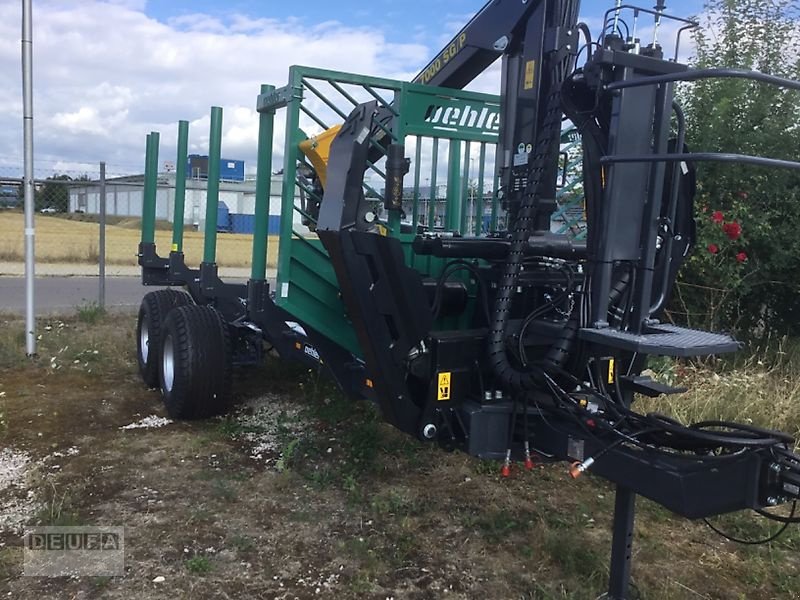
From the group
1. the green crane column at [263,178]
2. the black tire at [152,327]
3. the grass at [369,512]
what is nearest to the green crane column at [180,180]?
the black tire at [152,327]

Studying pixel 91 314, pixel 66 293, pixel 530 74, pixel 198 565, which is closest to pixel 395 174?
pixel 530 74

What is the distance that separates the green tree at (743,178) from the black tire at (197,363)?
14.2ft

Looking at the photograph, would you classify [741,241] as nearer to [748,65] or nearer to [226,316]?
[748,65]

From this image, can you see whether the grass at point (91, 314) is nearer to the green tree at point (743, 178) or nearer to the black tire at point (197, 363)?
the black tire at point (197, 363)

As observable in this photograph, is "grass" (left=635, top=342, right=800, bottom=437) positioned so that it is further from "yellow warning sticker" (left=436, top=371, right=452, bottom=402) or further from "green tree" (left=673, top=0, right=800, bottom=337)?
"yellow warning sticker" (left=436, top=371, right=452, bottom=402)

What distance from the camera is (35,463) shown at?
4914mm

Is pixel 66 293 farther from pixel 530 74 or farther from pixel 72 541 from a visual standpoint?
pixel 530 74

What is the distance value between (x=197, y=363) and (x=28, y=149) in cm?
377

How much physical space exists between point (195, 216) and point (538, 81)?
24.1 ft

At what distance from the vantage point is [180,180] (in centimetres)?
714

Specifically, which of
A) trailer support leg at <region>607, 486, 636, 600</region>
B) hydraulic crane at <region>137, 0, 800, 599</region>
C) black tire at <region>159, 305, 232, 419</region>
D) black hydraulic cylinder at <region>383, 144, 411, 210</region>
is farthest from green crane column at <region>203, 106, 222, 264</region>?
trailer support leg at <region>607, 486, 636, 600</region>

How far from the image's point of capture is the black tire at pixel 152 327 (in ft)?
22.1

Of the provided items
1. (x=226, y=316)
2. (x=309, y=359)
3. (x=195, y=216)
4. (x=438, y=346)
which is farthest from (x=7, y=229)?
(x=438, y=346)

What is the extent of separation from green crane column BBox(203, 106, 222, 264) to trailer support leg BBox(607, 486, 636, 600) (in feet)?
13.3
